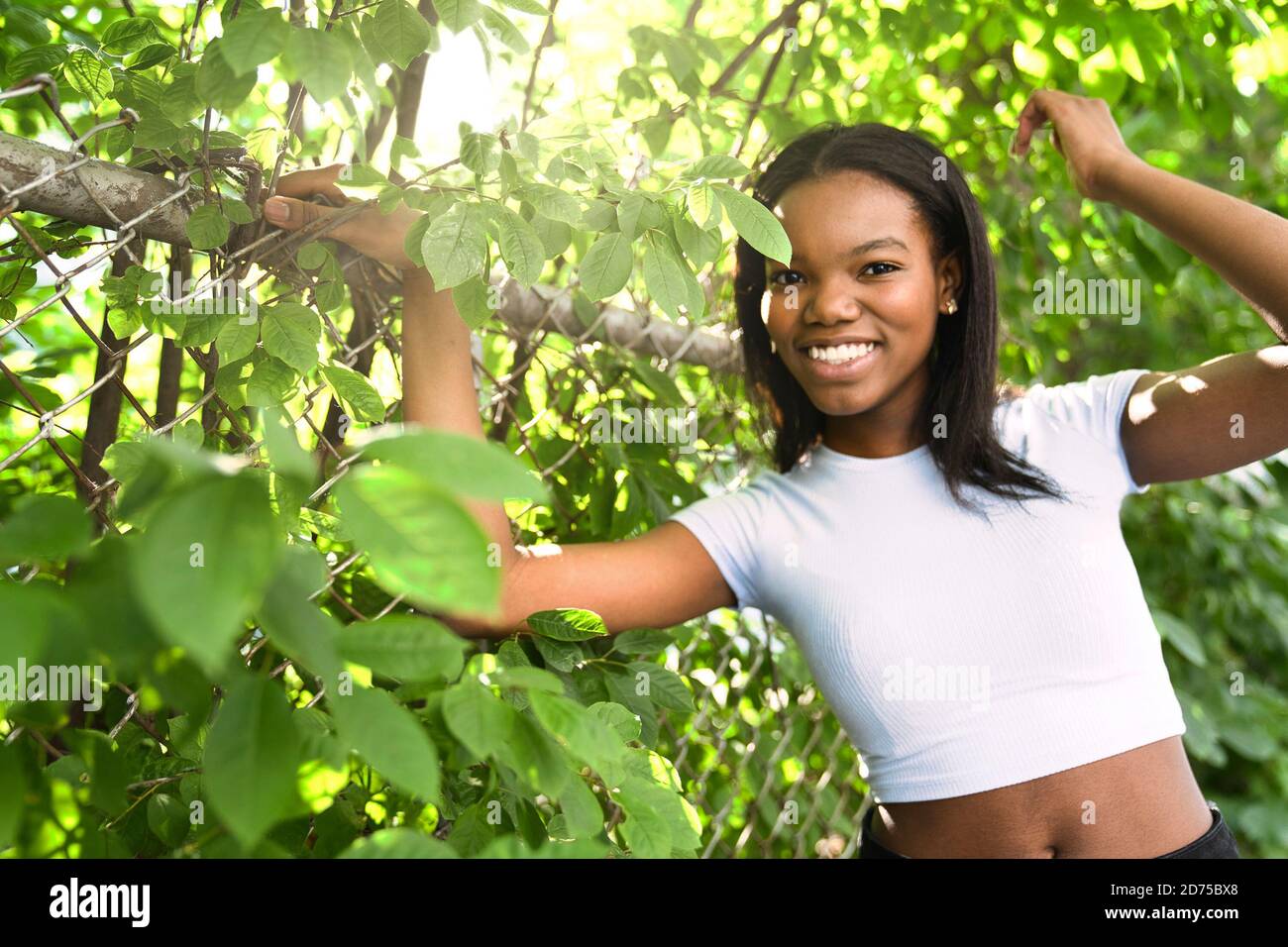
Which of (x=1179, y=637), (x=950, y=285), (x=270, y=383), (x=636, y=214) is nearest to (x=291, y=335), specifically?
(x=270, y=383)

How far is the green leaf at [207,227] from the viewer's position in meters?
1.01

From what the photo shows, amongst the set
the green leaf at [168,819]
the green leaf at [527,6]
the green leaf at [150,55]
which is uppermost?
the green leaf at [150,55]

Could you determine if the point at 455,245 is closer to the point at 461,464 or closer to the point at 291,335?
the point at 291,335

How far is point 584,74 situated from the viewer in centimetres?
209

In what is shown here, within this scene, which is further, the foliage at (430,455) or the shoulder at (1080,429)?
the shoulder at (1080,429)

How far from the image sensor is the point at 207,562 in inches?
17.6

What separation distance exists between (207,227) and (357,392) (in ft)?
0.73

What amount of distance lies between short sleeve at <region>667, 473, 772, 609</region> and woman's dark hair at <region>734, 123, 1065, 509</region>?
25 centimetres

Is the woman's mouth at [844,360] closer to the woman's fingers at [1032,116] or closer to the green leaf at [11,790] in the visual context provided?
the woman's fingers at [1032,116]

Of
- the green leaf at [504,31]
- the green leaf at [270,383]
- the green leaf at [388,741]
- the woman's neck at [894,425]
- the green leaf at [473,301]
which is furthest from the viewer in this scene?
the woman's neck at [894,425]

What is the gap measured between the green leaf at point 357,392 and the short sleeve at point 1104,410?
1.12m

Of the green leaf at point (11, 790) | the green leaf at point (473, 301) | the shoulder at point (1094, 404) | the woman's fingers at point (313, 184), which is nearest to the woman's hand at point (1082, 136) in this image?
the shoulder at point (1094, 404)
